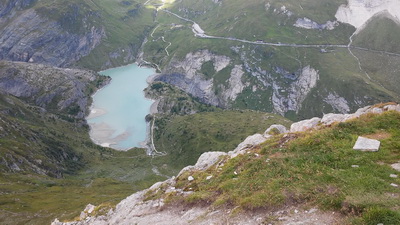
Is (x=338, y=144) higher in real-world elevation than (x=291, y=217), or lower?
higher

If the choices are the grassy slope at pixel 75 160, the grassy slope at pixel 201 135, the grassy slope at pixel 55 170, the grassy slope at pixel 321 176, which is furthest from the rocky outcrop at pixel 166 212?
the grassy slope at pixel 201 135

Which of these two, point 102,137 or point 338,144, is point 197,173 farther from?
point 102,137

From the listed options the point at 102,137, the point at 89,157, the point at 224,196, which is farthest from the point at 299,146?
the point at 102,137

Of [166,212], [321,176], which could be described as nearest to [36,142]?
[166,212]

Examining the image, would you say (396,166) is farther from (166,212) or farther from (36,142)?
(36,142)

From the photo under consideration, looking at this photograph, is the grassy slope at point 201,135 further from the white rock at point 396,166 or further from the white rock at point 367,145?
the white rock at point 396,166

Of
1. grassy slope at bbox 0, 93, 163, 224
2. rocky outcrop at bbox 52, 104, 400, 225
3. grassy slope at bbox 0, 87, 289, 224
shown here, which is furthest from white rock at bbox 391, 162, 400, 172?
grassy slope at bbox 0, 87, 289, 224
